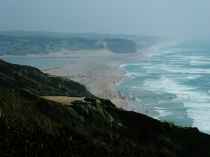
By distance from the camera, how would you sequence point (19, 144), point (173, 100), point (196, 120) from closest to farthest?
point (19, 144), point (196, 120), point (173, 100)

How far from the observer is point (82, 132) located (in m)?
62.9

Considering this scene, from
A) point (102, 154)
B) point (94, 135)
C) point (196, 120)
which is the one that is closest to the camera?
point (102, 154)

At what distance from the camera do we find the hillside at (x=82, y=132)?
168 ft

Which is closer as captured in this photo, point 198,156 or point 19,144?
point 19,144

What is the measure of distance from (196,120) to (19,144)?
9667 cm

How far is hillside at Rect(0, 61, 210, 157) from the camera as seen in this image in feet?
168

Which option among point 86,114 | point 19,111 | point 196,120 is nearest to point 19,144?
point 19,111

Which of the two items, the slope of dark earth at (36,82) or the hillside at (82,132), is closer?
the hillside at (82,132)

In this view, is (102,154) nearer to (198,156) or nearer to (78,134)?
(78,134)

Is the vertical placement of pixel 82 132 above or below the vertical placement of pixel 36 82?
above

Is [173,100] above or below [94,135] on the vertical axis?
below

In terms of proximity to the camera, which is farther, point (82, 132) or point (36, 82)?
point (36, 82)

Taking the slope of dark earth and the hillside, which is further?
the slope of dark earth

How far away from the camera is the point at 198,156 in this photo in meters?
69.5
